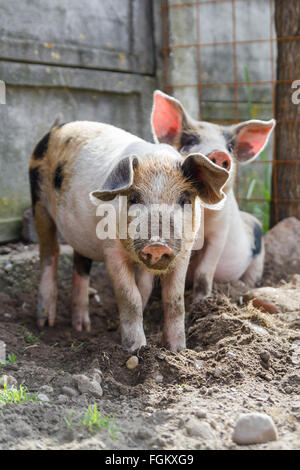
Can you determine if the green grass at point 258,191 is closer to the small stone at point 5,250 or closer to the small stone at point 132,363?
the small stone at point 5,250

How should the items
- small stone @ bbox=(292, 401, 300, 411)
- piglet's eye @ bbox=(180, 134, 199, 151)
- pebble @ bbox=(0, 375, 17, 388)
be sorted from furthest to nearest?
1. piglet's eye @ bbox=(180, 134, 199, 151)
2. pebble @ bbox=(0, 375, 17, 388)
3. small stone @ bbox=(292, 401, 300, 411)

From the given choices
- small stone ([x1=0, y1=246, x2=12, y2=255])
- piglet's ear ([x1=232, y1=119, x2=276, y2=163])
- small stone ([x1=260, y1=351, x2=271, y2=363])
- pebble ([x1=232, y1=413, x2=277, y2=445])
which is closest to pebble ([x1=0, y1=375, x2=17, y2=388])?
pebble ([x1=232, y1=413, x2=277, y2=445])

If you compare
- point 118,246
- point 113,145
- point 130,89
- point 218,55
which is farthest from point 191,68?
point 118,246

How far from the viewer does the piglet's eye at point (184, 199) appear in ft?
11.3

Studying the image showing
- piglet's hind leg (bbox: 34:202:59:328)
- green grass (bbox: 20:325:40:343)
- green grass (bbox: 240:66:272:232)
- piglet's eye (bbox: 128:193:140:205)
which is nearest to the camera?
piglet's eye (bbox: 128:193:140:205)

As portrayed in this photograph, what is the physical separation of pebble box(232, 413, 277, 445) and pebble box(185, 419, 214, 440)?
97 mm

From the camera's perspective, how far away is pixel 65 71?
5.91 meters

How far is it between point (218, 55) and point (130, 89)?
8.61 ft

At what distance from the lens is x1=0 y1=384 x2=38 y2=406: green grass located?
9.41 feet

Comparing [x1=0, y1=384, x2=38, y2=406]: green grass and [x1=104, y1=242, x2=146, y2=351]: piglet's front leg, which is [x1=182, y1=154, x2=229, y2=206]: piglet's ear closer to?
[x1=104, y1=242, x2=146, y2=351]: piglet's front leg

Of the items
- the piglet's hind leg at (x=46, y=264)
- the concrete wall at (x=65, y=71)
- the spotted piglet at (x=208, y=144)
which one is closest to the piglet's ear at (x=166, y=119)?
the spotted piglet at (x=208, y=144)

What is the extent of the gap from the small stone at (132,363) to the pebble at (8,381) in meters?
0.60

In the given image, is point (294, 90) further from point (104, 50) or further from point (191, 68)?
point (104, 50)

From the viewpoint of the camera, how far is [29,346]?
4039 mm
